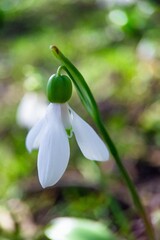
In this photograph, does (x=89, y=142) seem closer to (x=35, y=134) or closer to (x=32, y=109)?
(x=35, y=134)

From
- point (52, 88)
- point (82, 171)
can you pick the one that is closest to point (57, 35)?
point (82, 171)

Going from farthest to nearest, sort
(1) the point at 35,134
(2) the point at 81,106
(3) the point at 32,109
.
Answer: (2) the point at 81,106 → (3) the point at 32,109 → (1) the point at 35,134

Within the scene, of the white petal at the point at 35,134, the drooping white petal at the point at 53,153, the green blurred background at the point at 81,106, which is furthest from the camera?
the green blurred background at the point at 81,106

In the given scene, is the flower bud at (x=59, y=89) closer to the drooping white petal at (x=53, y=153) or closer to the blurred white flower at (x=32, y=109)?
the drooping white petal at (x=53, y=153)

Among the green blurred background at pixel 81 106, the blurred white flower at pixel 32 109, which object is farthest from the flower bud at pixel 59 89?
the blurred white flower at pixel 32 109

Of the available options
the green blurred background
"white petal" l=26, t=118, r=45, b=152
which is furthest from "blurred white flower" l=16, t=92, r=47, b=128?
"white petal" l=26, t=118, r=45, b=152

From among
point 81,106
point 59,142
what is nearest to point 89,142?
point 59,142

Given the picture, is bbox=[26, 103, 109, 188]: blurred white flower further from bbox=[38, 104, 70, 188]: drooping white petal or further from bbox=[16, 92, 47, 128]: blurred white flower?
bbox=[16, 92, 47, 128]: blurred white flower

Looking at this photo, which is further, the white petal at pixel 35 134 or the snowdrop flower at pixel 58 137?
the white petal at pixel 35 134
